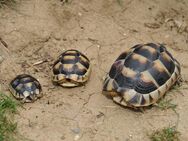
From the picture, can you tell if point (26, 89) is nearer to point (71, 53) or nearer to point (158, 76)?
point (71, 53)

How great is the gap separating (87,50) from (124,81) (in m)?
1.04

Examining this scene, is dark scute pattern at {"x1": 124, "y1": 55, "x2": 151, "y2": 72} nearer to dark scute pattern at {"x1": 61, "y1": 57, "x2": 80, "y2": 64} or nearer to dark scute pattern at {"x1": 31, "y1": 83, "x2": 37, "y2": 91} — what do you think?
dark scute pattern at {"x1": 61, "y1": 57, "x2": 80, "y2": 64}

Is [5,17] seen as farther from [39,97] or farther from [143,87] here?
[143,87]

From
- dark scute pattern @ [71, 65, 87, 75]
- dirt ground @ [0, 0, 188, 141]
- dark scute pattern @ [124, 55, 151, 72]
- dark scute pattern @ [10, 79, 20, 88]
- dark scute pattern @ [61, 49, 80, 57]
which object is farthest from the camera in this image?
dark scute pattern @ [61, 49, 80, 57]

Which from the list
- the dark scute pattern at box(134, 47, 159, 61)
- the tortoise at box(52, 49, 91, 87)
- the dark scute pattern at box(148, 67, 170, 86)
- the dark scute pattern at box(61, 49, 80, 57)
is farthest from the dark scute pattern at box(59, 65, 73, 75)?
the dark scute pattern at box(148, 67, 170, 86)

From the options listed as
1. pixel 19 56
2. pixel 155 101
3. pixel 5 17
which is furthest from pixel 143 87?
pixel 5 17

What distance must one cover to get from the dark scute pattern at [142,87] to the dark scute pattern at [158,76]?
11 centimetres

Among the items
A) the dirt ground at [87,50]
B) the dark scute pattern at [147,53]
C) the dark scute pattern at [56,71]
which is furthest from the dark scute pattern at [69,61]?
the dark scute pattern at [147,53]

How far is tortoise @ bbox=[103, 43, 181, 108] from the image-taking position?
5.00m

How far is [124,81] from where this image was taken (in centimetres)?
504

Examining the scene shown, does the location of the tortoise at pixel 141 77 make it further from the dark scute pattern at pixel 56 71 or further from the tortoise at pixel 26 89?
the tortoise at pixel 26 89

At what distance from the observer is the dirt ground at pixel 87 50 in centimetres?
498

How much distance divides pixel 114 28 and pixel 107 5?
14.4 inches

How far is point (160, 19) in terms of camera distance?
21.0 feet
